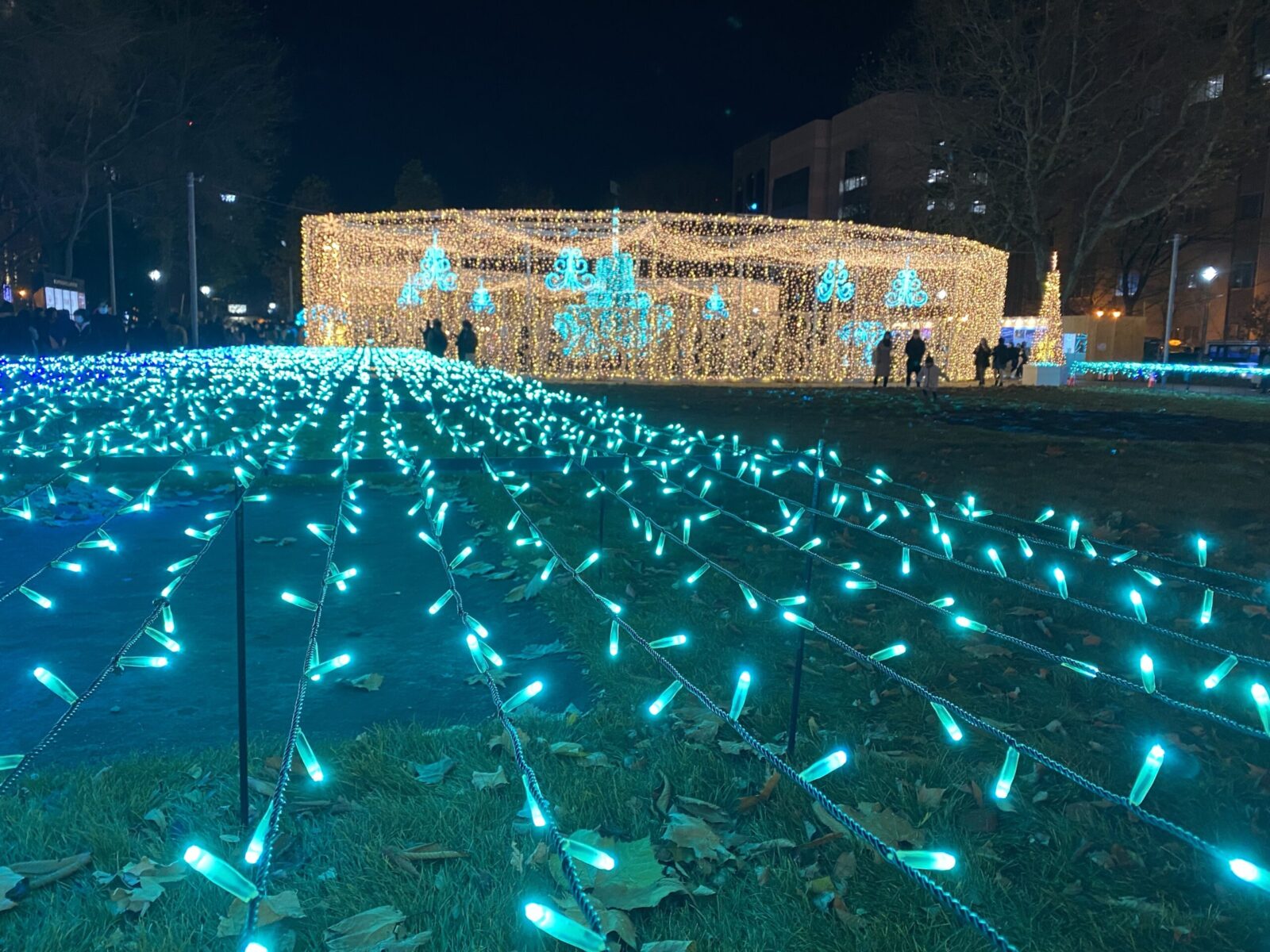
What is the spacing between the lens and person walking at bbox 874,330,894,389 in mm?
22453

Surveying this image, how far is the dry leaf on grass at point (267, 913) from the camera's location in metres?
2.40

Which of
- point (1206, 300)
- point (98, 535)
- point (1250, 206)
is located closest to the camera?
point (98, 535)

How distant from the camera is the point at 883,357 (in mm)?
22562

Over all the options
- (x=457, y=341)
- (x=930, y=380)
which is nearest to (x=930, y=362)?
(x=930, y=380)

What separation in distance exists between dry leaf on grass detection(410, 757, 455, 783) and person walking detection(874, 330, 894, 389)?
2051 centimetres

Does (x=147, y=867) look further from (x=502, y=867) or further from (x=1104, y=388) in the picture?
(x=1104, y=388)

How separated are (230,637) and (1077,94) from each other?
30438mm

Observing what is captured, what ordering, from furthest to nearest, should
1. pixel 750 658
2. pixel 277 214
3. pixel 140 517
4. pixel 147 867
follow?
pixel 277 214, pixel 140 517, pixel 750 658, pixel 147 867

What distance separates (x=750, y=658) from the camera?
14.3 feet

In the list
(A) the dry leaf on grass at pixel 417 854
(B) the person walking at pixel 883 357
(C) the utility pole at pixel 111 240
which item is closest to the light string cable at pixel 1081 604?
(A) the dry leaf on grass at pixel 417 854

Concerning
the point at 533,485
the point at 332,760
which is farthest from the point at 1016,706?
the point at 533,485

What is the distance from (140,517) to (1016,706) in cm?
636

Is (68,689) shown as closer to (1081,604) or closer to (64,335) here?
(1081,604)

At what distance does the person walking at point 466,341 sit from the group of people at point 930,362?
9.44m
